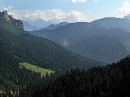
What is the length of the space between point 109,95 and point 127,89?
1032cm

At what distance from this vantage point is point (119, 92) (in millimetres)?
197750

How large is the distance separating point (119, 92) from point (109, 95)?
5807 mm

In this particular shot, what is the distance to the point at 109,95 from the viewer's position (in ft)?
655

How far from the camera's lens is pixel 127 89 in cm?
19700

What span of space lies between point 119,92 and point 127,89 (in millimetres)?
4557
